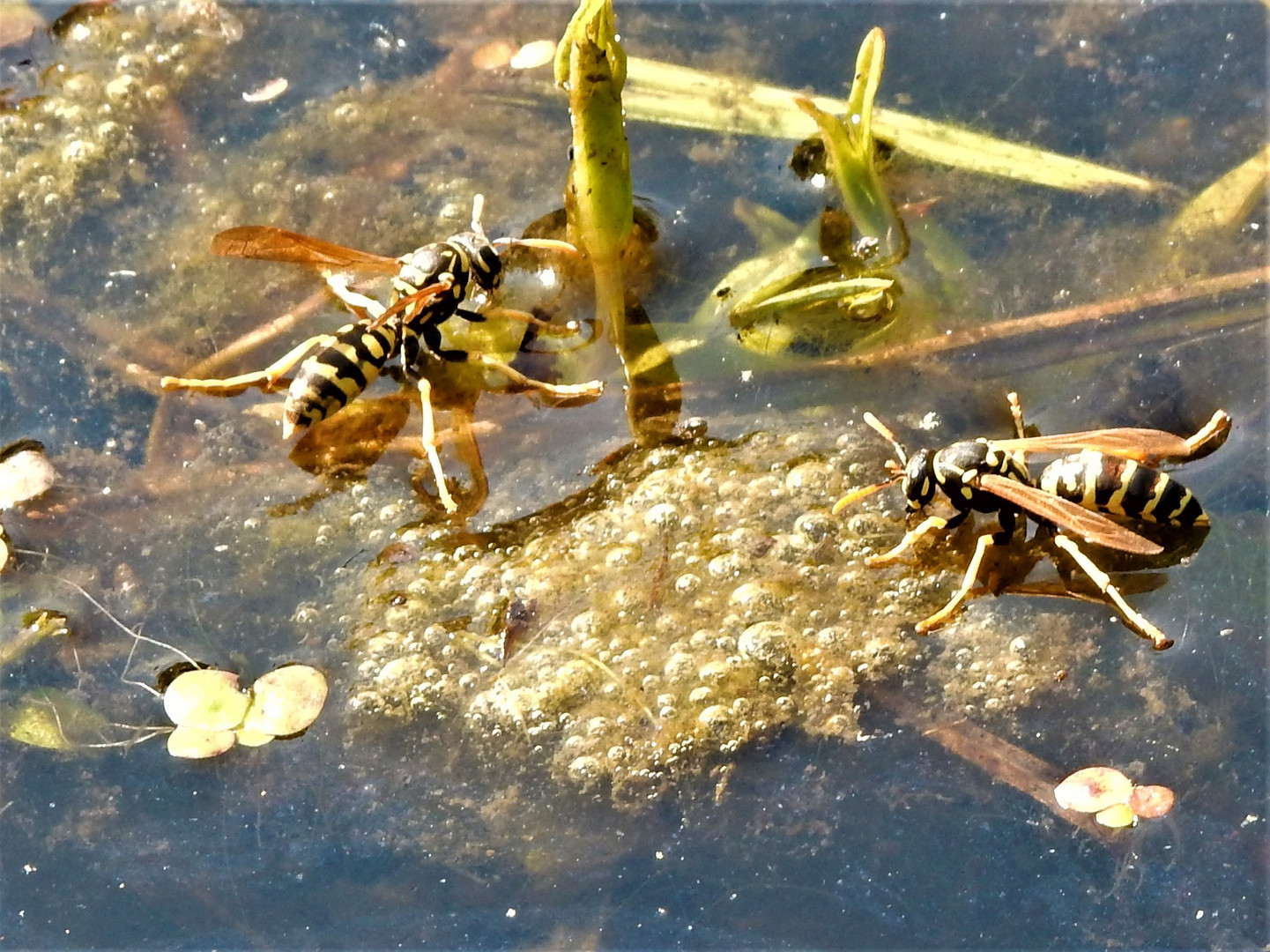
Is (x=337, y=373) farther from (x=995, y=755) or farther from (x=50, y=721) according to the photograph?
(x=995, y=755)

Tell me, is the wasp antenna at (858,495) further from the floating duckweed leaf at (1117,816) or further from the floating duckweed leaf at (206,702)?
the floating duckweed leaf at (206,702)

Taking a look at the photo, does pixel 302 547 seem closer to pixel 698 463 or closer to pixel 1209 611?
pixel 698 463

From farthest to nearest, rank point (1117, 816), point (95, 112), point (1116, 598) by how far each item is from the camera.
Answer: point (95, 112) < point (1116, 598) < point (1117, 816)

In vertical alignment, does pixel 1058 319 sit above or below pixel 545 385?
above

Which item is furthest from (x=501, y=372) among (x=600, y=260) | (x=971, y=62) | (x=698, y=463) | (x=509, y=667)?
(x=971, y=62)

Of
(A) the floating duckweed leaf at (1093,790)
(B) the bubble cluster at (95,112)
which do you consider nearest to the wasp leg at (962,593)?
(A) the floating duckweed leaf at (1093,790)

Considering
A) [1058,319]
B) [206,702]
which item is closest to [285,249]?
[206,702]
